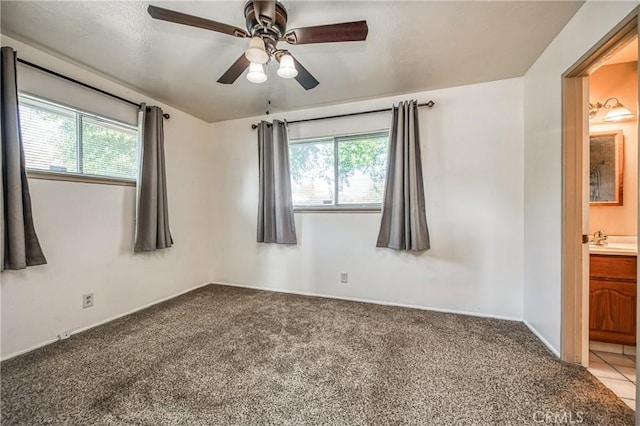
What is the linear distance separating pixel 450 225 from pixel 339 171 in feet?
4.49

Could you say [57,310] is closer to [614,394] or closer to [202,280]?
[202,280]

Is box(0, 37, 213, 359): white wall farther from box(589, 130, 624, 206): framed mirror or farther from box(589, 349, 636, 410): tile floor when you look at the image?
box(589, 130, 624, 206): framed mirror

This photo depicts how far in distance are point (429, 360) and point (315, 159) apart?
238cm

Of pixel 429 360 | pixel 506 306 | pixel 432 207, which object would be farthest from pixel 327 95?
pixel 506 306

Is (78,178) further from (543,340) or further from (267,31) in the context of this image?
(543,340)

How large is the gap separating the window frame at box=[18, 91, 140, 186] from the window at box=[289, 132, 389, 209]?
1789mm

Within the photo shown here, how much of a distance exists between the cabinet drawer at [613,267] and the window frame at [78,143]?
4277 mm

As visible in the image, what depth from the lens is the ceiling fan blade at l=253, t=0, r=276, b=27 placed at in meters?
1.27

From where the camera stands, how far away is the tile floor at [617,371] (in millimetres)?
1513

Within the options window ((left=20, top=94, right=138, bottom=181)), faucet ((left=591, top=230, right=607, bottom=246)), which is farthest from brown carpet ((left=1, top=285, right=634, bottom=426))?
window ((left=20, top=94, right=138, bottom=181))

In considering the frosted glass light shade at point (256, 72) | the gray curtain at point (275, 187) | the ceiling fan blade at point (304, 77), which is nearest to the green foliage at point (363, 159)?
the gray curtain at point (275, 187)

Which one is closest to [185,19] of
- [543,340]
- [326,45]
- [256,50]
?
[256,50]

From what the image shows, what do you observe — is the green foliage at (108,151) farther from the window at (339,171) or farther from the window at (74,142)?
the window at (339,171)

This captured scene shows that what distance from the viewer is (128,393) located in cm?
150
